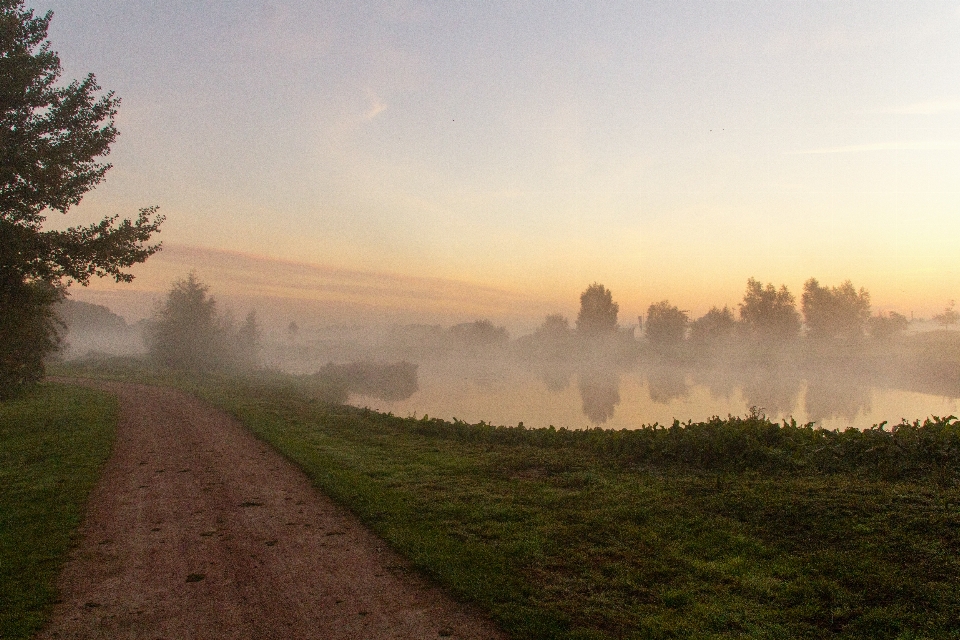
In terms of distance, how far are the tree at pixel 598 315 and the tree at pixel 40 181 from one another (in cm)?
9884

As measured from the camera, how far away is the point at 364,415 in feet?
72.2

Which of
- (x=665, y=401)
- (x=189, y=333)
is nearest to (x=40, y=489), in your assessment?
(x=665, y=401)

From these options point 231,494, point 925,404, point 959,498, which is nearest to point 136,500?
point 231,494

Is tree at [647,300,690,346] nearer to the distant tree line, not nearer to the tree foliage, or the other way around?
the distant tree line

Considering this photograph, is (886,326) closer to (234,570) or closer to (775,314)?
(775,314)

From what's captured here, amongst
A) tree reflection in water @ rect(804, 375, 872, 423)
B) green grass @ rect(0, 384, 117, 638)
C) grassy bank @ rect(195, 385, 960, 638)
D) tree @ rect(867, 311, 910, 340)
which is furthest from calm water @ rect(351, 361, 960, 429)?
tree @ rect(867, 311, 910, 340)

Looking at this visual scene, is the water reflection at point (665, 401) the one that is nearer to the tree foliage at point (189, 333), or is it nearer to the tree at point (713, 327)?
the tree foliage at point (189, 333)

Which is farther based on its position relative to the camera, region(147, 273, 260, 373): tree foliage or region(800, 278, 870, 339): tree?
region(800, 278, 870, 339): tree

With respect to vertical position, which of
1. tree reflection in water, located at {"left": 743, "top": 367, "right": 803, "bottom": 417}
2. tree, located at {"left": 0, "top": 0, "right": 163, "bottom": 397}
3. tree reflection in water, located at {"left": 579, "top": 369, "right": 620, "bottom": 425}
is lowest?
tree reflection in water, located at {"left": 579, "top": 369, "right": 620, "bottom": 425}

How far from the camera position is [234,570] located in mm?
7305

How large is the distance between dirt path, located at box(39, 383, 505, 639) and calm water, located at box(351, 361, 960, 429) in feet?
51.3

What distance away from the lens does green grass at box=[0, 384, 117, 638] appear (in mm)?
6488

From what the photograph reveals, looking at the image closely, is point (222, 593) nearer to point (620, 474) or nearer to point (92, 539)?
point (92, 539)

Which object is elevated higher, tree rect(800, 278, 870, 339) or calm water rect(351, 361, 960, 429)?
tree rect(800, 278, 870, 339)
